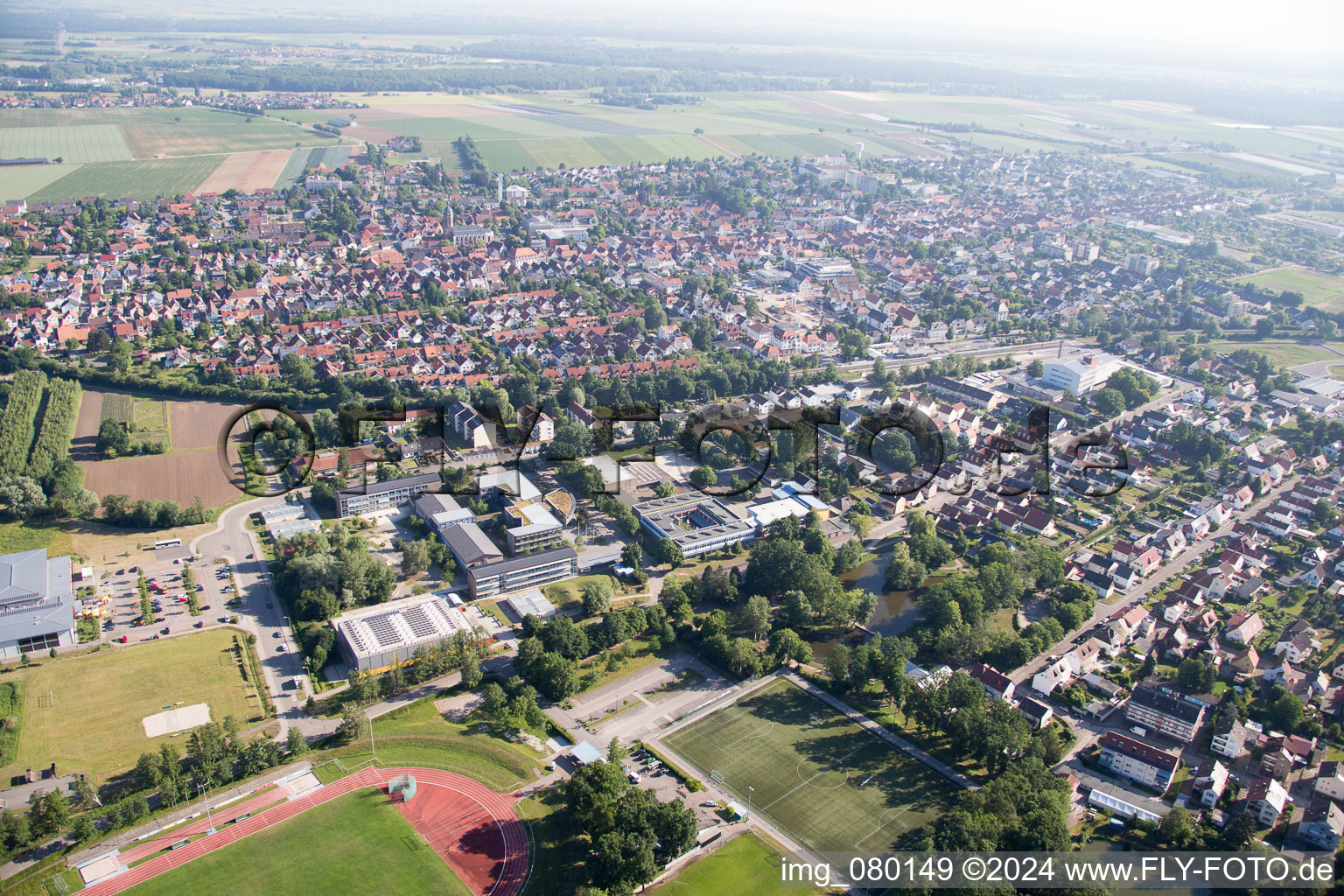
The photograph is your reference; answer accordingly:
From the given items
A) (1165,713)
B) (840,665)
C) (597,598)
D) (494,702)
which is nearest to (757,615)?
(840,665)

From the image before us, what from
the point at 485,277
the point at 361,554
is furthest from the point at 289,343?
the point at 361,554

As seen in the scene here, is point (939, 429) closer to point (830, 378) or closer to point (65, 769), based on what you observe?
point (830, 378)

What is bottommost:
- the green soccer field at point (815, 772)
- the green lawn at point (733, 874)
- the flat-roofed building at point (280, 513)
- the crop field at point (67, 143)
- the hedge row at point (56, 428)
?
the green lawn at point (733, 874)

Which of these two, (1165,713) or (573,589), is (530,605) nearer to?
(573,589)

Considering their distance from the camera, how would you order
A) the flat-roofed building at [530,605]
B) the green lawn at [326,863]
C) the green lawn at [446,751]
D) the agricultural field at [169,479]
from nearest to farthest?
the green lawn at [326,863], the green lawn at [446,751], the flat-roofed building at [530,605], the agricultural field at [169,479]

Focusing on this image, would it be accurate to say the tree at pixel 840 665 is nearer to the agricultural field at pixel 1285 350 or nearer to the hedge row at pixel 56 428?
the hedge row at pixel 56 428

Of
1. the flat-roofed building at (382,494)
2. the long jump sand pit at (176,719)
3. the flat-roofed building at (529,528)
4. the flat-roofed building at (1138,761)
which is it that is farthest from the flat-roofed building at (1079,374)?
the long jump sand pit at (176,719)
